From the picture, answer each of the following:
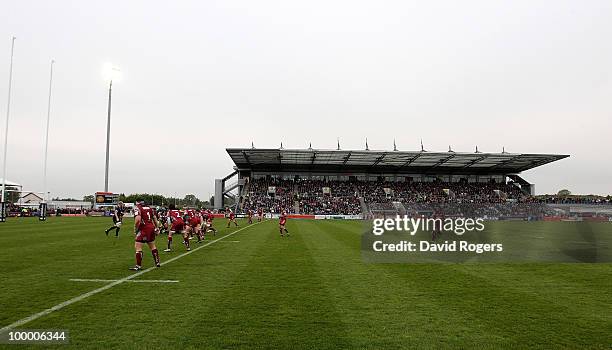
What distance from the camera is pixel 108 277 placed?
10.5 meters

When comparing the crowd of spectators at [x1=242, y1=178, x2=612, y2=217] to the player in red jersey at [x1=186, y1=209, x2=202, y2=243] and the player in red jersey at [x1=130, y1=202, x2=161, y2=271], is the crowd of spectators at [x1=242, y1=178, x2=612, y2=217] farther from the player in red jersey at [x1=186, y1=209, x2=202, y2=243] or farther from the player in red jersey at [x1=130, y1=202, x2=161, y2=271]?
the player in red jersey at [x1=130, y1=202, x2=161, y2=271]

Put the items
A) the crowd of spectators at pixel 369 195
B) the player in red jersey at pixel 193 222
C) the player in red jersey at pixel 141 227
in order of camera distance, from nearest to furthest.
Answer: the player in red jersey at pixel 141 227 < the player in red jersey at pixel 193 222 < the crowd of spectators at pixel 369 195

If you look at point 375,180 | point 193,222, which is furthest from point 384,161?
point 193,222

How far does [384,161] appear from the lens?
2749 inches

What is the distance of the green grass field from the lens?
234 inches

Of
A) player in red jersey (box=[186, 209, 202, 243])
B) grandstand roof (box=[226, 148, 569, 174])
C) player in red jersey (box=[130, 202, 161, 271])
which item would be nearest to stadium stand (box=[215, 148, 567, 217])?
grandstand roof (box=[226, 148, 569, 174])

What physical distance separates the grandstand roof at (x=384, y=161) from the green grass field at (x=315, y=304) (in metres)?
50.6

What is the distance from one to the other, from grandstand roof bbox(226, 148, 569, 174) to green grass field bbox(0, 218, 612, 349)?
5061cm

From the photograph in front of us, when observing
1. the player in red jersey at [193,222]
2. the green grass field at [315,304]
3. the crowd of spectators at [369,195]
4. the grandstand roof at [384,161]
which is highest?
the grandstand roof at [384,161]

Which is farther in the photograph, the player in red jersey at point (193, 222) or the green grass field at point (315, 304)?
the player in red jersey at point (193, 222)

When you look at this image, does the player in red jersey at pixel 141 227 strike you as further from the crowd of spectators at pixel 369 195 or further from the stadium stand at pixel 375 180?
the crowd of spectators at pixel 369 195

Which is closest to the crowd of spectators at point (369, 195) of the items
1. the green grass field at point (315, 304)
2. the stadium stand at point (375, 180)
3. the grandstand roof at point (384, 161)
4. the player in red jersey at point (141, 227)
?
the stadium stand at point (375, 180)

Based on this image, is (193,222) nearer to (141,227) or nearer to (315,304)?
(141,227)

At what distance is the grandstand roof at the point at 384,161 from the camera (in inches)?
2518
